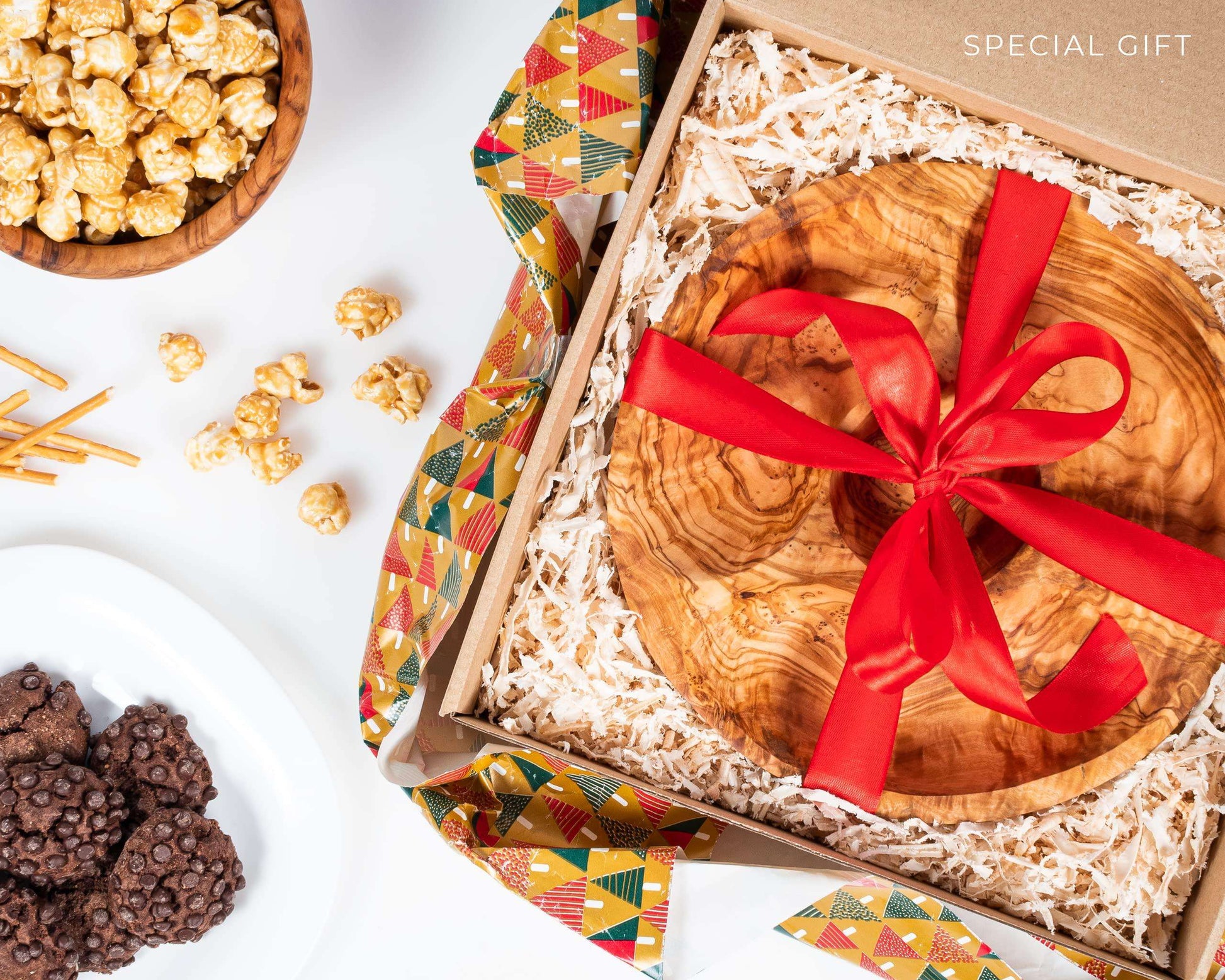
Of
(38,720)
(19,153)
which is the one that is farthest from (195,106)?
(38,720)

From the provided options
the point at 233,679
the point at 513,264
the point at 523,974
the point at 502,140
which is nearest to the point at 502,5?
the point at 513,264

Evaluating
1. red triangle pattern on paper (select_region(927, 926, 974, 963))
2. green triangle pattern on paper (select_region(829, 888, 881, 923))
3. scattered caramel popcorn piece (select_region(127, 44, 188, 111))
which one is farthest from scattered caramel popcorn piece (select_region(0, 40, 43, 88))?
red triangle pattern on paper (select_region(927, 926, 974, 963))

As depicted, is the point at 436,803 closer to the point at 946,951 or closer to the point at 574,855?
the point at 574,855

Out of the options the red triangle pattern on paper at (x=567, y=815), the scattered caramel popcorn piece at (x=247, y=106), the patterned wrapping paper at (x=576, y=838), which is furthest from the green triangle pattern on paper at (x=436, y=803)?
the scattered caramel popcorn piece at (x=247, y=106)

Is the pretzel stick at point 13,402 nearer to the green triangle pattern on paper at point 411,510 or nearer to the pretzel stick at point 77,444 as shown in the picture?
the pretzel stick at point 77,444

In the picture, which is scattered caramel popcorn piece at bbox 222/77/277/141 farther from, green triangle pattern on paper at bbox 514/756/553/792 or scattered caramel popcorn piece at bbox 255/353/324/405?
green triangle pattern on paper at bbox 514/756/553/792

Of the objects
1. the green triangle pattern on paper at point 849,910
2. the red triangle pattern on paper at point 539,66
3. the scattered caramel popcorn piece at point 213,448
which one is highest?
the red triangle pattern on paper at point 539,66

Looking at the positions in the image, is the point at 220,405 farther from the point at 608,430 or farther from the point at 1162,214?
the point at 1162,214
